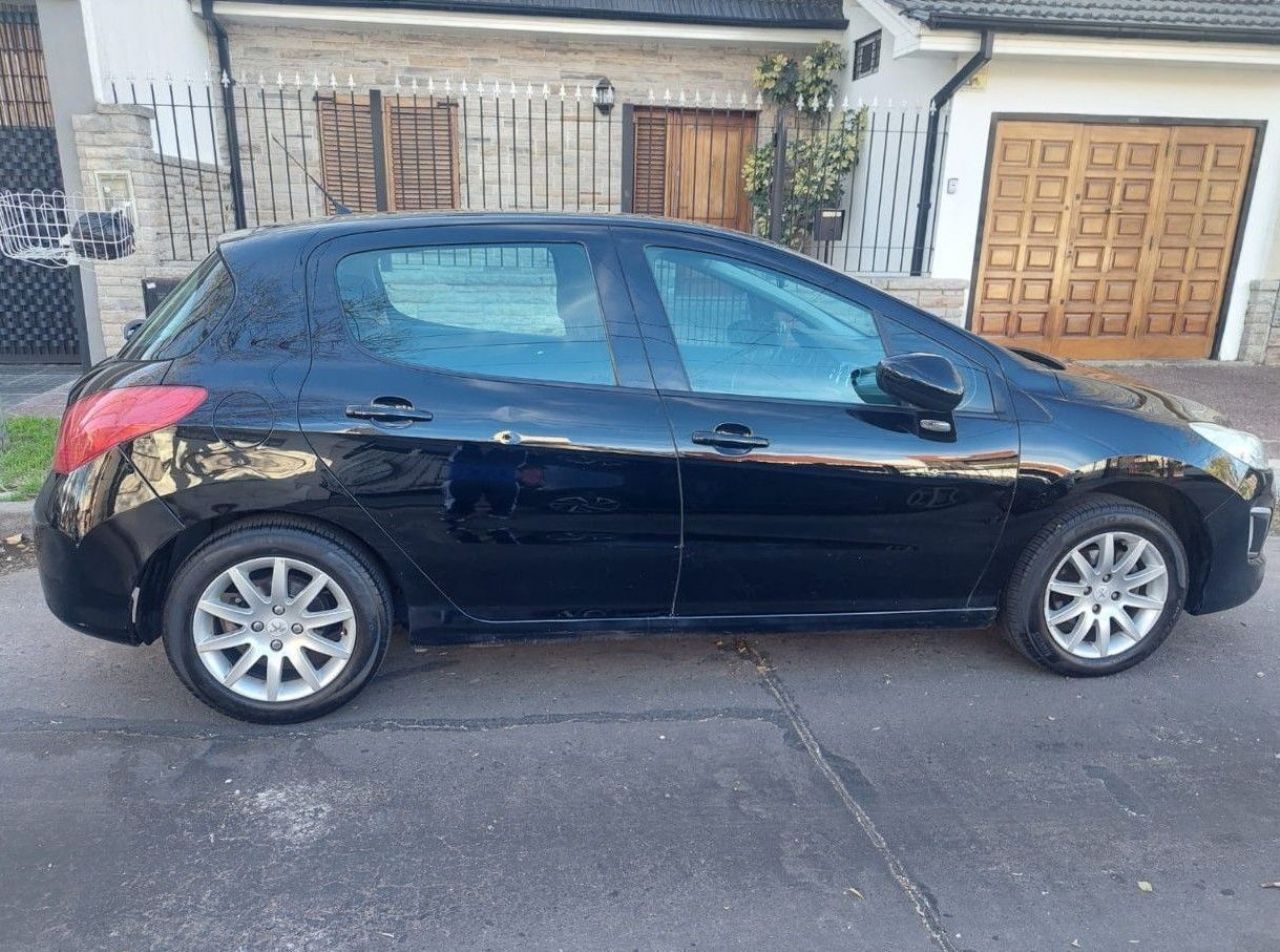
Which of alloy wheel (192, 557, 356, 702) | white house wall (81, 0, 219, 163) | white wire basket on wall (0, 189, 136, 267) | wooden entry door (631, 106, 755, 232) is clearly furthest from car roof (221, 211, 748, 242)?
wooden entry door (631, 106, 755, 232)

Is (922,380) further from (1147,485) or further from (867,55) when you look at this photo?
(867,55)

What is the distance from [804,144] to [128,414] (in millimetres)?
8912

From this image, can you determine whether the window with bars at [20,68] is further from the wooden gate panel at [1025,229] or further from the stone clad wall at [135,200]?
the wooden gate panel at [1025,229]

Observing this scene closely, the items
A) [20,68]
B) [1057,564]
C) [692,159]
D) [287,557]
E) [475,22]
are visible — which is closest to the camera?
[287,557]

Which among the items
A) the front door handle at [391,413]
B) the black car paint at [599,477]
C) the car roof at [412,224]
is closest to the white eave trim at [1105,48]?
the black car paint at [599,477]

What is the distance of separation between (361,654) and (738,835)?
1.41 meters

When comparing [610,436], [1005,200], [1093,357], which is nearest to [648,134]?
[1005,200]

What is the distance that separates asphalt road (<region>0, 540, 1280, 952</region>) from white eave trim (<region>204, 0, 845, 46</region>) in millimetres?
8050

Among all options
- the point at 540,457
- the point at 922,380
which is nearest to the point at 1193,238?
the point at 922,380

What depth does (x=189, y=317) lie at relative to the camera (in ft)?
10.6

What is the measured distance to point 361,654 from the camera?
3312mm

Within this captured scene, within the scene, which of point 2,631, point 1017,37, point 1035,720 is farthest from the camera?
point 1017,37

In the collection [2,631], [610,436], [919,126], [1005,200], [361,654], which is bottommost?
[2,631]

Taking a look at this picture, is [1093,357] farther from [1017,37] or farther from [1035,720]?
[1035,720]
